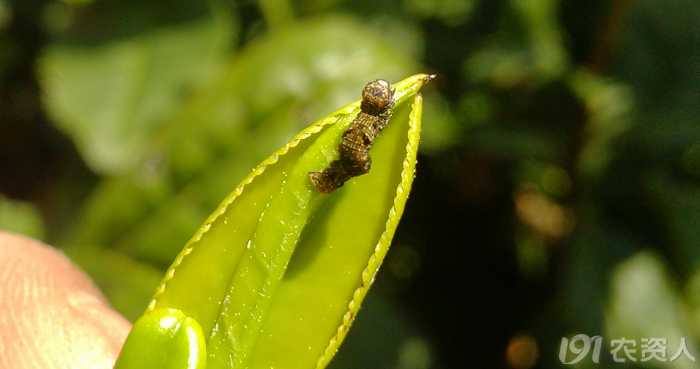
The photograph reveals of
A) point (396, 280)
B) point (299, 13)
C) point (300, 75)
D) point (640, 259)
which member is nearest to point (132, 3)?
point (299, 13)

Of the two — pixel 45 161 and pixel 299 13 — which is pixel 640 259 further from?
pixel 45 161

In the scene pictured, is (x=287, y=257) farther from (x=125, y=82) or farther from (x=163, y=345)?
(x=125, y=82)

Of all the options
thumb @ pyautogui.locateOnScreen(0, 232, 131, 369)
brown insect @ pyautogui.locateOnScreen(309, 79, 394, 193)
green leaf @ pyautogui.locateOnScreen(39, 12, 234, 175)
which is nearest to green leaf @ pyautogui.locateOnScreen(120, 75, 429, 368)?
brown insect @ pyautogui.locateOnScreen(309, 79, 394, 193)

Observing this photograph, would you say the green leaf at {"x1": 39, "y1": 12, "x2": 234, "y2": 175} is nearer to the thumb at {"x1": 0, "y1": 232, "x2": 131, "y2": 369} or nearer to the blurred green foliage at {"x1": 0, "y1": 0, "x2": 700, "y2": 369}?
the blurred green foliage at {"x1": 0, "y1": 0, "x2": 700, "y2": 369}

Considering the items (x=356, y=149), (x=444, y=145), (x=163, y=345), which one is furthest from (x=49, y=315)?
(x=444, y=145)

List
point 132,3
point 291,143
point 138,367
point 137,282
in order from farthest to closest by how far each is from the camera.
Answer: point 132,3
point 137,282
point 291,143
point 138,367

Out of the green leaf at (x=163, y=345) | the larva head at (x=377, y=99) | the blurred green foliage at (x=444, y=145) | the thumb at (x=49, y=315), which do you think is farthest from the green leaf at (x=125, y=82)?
the green leaf at (x=163, y=345)

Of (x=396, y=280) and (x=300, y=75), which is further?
(x=396, y=280)
